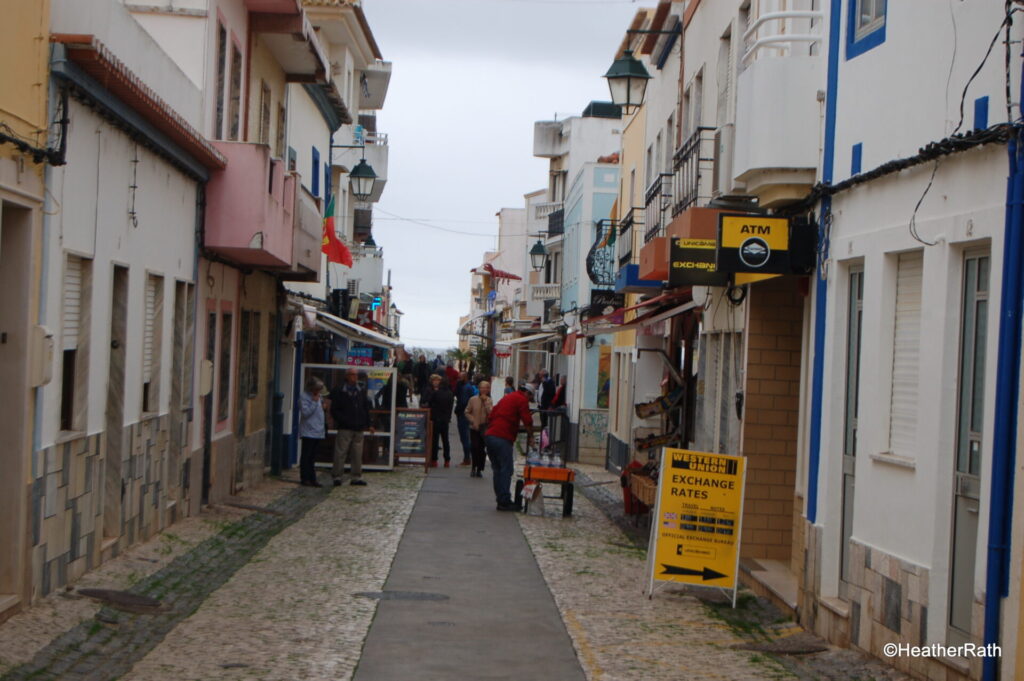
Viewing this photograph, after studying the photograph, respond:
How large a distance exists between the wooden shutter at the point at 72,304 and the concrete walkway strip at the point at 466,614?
11.2 feet

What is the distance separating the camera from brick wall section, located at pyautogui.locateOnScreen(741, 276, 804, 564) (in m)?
14.5

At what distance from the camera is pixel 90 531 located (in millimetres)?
11797

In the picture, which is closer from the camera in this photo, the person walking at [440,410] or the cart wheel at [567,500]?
the cart wheel at [567,500]

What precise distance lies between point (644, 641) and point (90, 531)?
15.9 ft

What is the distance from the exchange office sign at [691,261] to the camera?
13.9 meters

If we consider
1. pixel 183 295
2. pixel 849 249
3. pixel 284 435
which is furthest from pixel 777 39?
pixel 284 435

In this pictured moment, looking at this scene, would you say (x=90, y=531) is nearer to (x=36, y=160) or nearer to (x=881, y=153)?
(x=36, y=160)

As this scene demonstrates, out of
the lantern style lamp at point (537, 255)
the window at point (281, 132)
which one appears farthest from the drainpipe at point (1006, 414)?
the lantern style lamp at point (537, 255)

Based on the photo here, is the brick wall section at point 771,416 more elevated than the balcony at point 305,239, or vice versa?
the balcony at point 305,239

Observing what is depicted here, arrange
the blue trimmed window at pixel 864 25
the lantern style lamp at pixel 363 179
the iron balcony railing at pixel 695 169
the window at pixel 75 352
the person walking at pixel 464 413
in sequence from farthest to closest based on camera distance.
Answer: the lantern style lamp at pixel 363 179
the person walking at pixel 464 413
the iron balcony railing at pixel 695 169
the window at pixel 75 352
the blue trimmed window at pixel 864 25

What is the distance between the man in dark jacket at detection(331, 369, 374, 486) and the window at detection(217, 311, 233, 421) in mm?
3678

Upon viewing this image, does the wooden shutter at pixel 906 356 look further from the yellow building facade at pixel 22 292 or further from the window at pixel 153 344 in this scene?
the window at pixel 153 344

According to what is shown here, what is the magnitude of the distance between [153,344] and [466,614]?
5.46m

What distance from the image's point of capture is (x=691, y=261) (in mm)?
13953
